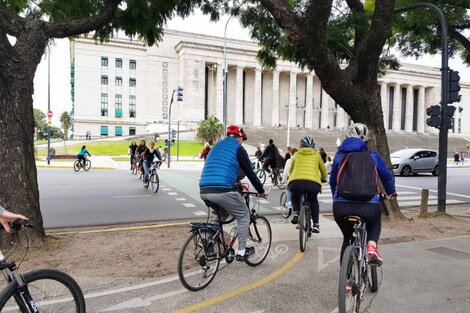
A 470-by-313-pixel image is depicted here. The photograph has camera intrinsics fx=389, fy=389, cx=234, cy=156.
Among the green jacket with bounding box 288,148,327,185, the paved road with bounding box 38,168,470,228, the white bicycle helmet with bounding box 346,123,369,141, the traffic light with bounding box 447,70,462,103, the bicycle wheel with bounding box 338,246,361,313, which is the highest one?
the traffic light with bounding box 447,70,462,103

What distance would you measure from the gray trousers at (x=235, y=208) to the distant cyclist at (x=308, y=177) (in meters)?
1.92

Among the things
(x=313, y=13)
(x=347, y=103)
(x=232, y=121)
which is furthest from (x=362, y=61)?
(x=232, y=121)

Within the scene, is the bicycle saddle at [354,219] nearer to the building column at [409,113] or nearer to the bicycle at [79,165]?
the bicycle at [79,165]

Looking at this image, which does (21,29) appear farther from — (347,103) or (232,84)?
(232,84)

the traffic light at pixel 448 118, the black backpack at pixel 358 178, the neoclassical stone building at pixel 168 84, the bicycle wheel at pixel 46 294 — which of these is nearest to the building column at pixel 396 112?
the neoclassical stone building at pixel 168 84

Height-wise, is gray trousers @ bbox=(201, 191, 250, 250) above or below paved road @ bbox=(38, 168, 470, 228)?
above

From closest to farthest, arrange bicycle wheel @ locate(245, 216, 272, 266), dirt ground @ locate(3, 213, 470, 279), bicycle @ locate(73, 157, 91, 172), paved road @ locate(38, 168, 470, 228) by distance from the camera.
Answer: dirt ground @ locate(3, 213, 470, 279) < bicycle wheel @ locate(245, 216, 272, 266) < paved road @ locate(38, 168, 470, 228) < bicycle @ locate(73, 157, 91, 172)

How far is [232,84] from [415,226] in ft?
242

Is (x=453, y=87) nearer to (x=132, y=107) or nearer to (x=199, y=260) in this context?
(x=199, y=260)

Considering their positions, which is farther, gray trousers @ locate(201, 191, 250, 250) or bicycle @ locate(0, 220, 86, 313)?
gray trousers @ locate(201, 191, 250, 250)

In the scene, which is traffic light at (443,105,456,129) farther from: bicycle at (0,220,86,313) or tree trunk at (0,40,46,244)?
bicycle at (0,220,86,313)

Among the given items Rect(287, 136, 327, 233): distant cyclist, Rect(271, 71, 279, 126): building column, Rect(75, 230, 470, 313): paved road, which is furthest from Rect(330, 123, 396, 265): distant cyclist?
Rect(271, 71, 279, 126): building column

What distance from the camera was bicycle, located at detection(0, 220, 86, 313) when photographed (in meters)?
2.63

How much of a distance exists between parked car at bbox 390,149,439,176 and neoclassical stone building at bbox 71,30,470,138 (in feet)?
154
